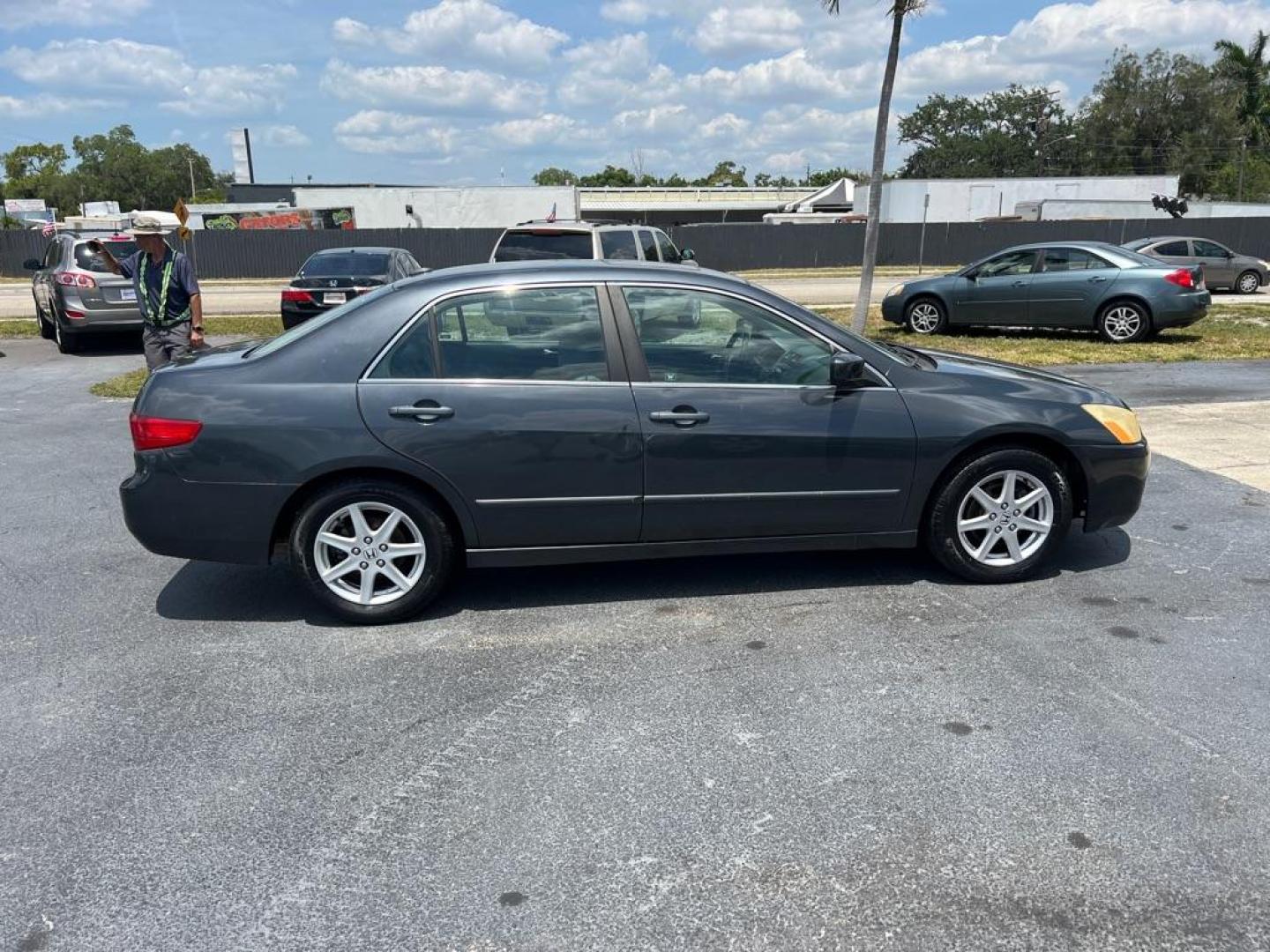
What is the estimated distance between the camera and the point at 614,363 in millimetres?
4441

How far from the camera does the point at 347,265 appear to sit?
45.9ft

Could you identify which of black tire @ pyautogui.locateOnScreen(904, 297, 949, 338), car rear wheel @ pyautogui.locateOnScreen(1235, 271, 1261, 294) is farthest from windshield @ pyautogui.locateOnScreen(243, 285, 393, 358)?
car rear wheel @ pyautogui.locateOnScreen(1235, 271, 1261, 294)

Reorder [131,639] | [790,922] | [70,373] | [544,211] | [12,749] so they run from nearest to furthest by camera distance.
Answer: [790,922]
[12,749]
[131,639]
[70,373]
[544,211]

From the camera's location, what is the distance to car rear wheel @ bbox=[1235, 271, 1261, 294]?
24.4m

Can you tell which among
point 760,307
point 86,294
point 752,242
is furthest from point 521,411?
point 752,242

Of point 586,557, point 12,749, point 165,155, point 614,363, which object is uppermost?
point 165,155

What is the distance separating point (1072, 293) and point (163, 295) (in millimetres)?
11730

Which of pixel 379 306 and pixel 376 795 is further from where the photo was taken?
pixel 379 306

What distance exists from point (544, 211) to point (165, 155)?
101 metres

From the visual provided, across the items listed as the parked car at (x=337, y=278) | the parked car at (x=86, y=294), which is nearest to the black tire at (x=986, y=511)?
the parked car at (x=337, y=278)

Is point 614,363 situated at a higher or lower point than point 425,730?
higher

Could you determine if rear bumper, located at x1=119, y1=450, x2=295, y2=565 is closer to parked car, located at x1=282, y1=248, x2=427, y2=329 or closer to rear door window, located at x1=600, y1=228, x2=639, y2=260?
parked car, located at x1=282, y1=248, x2=427, y2=329

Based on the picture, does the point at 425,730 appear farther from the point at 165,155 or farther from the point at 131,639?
the point at 165,155

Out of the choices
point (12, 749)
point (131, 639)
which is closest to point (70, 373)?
point (131, 639)
